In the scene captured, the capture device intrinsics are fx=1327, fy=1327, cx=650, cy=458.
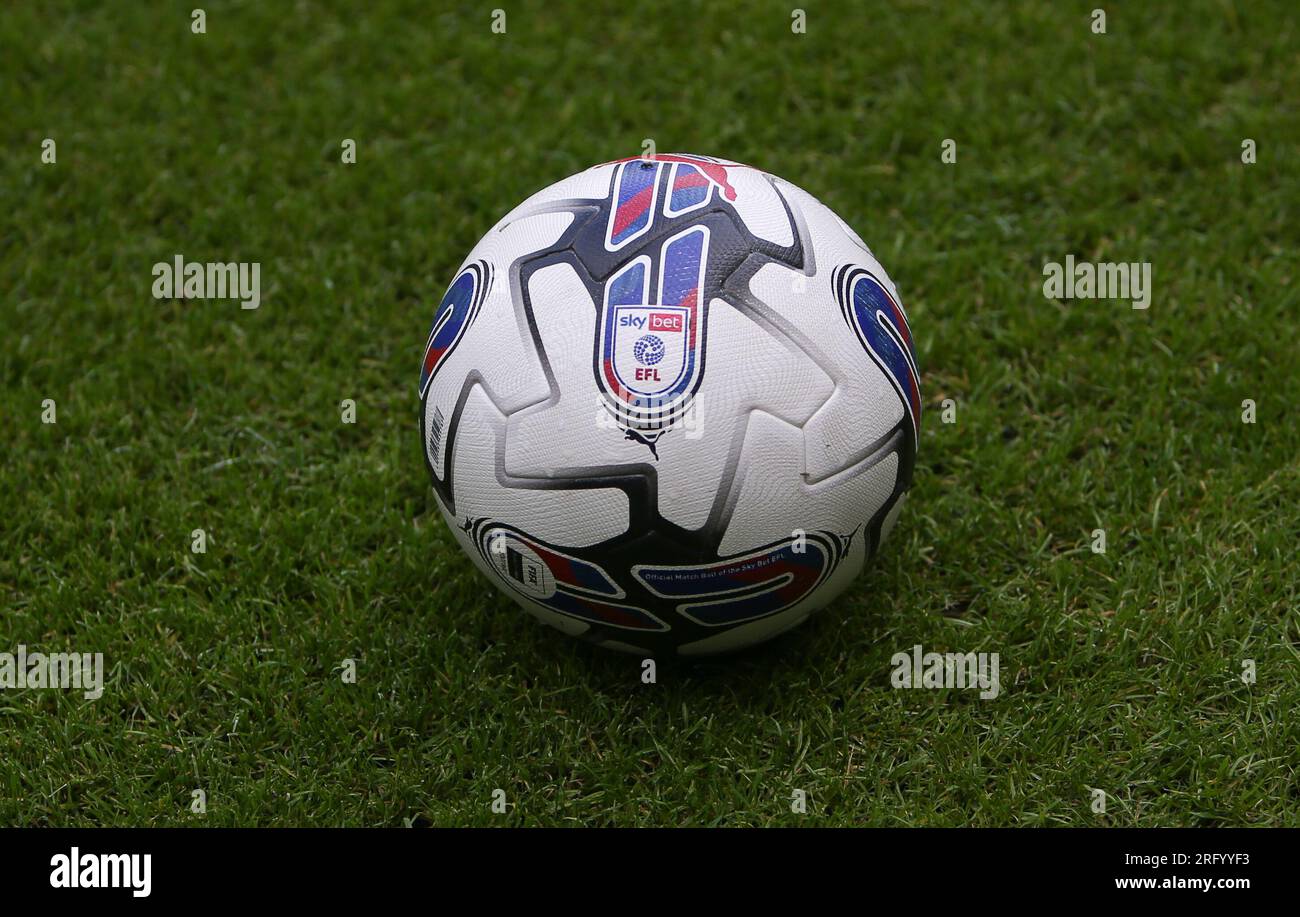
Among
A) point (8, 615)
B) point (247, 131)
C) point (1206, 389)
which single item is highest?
point (247, 131)

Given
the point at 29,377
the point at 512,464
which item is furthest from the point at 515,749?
the point at 29,377

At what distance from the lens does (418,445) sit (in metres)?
4.54

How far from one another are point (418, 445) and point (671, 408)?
1.55 meters

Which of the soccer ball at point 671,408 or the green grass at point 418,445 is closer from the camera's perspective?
the soccer ball at point 671,408

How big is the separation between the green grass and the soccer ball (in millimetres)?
494

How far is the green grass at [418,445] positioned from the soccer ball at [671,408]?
0.49 meters

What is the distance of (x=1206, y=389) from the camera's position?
14.9 ft

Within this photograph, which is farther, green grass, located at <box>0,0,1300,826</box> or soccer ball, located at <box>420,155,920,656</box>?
green grass, located at <box>0,0,1300,826</box>

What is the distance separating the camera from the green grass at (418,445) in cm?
371

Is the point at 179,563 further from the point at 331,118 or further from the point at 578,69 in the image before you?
the point at 578,69

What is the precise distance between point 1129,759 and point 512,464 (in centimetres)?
189

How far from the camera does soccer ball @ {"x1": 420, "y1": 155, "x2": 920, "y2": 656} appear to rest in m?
3.27

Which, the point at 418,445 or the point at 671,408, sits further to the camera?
the point at 418,445

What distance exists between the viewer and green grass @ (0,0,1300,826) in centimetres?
371
